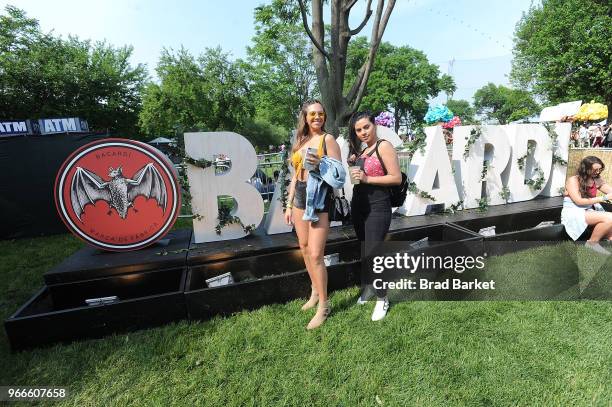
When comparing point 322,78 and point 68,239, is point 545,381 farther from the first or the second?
point 68,239

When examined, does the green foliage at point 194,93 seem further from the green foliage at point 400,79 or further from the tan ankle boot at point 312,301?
the tan ankle boot at point 312,301

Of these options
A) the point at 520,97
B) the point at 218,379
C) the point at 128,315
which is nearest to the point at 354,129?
the point at 218,379

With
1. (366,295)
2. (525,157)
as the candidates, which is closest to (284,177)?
(366,295)

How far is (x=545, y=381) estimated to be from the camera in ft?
6.97

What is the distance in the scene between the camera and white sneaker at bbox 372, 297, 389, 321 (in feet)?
9.66

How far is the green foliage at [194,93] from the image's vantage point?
976 inches

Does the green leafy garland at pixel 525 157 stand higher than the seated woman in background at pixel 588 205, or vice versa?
the green leafy garland at pixel 525 157

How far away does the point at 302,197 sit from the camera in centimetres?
287

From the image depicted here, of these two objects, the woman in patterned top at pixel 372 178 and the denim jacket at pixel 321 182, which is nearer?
the denim jacket at pixel 321 182

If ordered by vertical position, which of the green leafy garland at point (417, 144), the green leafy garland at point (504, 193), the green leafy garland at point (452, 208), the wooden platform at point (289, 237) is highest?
the green leafy garland at point (417, 144)

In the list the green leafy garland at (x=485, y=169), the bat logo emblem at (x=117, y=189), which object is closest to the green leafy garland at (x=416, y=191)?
the green leafy garland at (x=485, y=169)

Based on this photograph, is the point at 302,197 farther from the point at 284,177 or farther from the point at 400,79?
the point at 400,79

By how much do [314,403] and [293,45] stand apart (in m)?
28.9

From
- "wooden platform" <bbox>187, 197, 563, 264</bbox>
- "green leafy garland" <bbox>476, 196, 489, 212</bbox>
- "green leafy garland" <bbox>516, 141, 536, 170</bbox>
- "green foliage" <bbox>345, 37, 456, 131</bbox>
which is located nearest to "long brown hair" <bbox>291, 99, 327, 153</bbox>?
"wooden platform" <bbox>187, 197, 563, 264</bbox>
